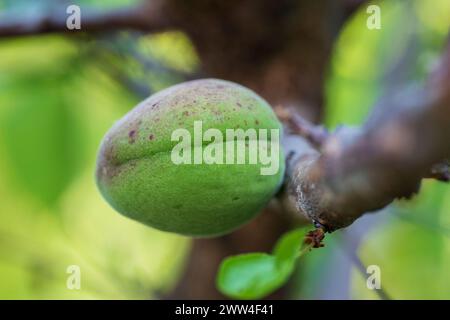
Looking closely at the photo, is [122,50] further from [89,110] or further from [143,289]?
[143,289]

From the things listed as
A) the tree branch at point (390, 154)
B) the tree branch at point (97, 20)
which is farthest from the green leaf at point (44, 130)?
the tree branch at point (390, 154)

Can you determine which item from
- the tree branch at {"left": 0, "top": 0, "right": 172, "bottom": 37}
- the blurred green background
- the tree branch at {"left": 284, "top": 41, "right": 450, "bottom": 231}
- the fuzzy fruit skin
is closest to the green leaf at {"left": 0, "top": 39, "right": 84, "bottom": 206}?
the blurred green background

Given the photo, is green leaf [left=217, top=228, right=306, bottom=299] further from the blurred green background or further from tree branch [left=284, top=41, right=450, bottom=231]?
the blurred green background

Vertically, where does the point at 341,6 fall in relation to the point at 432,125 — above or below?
above

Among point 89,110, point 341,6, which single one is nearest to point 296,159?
point 341,6

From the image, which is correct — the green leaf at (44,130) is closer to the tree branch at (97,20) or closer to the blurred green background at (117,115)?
the blurred green background at (117,115)
